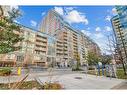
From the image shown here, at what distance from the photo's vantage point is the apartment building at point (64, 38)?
21.4m

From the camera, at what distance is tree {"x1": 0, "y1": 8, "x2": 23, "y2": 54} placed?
3.05m

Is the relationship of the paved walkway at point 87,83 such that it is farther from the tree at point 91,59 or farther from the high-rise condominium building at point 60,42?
the high-rise condominium building at point 60,42

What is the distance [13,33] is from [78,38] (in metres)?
20.9

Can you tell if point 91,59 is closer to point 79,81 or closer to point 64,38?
point 64,38

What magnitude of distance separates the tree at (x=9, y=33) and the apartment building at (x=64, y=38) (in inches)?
693

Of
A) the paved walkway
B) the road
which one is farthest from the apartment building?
the paved walkway

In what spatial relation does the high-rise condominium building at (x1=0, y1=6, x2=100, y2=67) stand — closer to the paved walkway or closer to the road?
the road

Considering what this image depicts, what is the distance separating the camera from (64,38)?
74.0 ft

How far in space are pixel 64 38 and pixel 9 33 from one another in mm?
19443

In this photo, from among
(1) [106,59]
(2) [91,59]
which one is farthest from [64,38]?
(1) [106,59]

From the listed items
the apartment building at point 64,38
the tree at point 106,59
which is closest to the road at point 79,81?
the tree at point 106,59

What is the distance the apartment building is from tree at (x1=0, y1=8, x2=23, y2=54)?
57.8 ft
